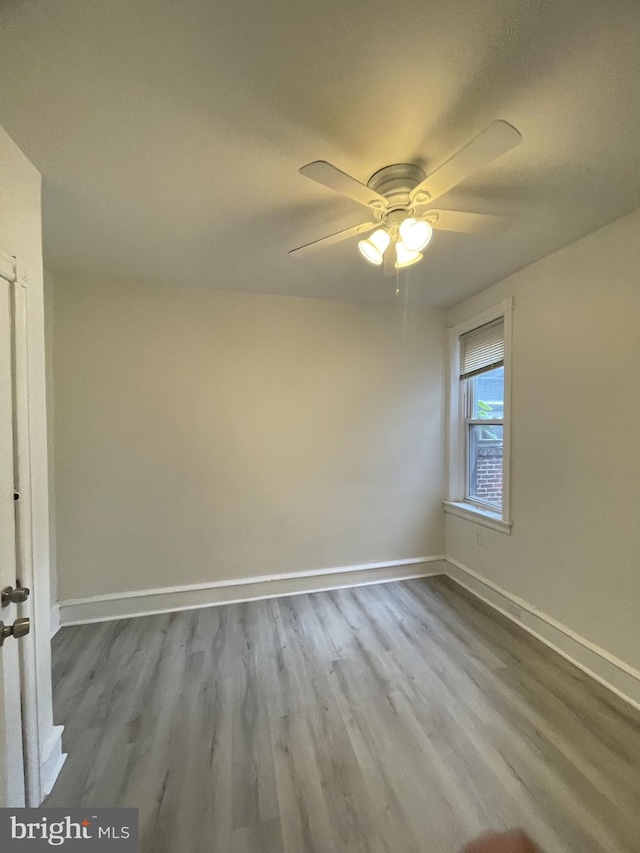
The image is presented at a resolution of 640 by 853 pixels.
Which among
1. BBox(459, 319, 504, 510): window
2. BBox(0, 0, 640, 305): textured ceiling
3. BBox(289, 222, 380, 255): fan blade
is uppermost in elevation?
BBox(0, 0, 640, 305): textured ceiling

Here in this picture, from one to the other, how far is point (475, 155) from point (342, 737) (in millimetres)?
2359

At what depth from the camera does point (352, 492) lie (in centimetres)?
314

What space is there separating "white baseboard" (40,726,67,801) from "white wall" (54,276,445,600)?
123cm

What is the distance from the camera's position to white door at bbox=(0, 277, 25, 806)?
1.16 m

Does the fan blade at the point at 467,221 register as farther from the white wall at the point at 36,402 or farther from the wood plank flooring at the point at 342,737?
the wood plank flooring at the point at 342,737

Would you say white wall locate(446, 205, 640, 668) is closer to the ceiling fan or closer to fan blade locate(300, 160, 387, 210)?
the ceiling fan

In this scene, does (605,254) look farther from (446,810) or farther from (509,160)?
(446,810)

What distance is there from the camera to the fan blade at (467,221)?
1457 millimetres

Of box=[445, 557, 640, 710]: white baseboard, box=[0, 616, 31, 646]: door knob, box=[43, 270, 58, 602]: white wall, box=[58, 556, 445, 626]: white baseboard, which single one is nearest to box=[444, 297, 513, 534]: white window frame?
box=[445, 557, 640, 710]: white baseboard

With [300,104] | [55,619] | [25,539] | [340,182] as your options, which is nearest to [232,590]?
[55,619]

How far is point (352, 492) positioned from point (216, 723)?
6.02 feet

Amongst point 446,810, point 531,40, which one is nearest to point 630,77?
point 531,40

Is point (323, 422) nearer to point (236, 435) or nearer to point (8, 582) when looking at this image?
point (236, 435)

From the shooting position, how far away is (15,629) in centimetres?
111
